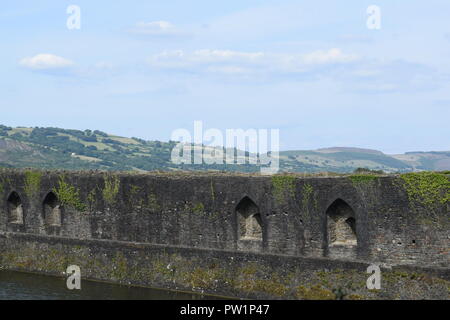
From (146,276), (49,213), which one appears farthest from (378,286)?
(49,213)

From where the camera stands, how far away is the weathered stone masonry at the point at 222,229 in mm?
23531

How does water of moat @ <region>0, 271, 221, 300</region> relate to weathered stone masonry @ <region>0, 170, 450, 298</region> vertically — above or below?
below

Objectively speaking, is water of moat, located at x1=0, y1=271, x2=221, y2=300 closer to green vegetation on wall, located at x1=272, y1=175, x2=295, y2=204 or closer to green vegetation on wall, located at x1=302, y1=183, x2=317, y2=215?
green vegetation on wall, located at x1=272, y1=175, x2=295, y2=204

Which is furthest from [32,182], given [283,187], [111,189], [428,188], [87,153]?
[87,153]

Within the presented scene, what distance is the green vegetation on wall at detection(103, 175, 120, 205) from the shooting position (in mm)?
31312

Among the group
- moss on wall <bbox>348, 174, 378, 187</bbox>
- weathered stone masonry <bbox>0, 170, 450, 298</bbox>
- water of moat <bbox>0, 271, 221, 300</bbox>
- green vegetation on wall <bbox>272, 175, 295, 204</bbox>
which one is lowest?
water of moat <bbox>0, 271, 221, 300</bbox>

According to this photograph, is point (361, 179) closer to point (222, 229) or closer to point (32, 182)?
point (222, 229)

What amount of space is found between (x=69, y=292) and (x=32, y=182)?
25.7 feet

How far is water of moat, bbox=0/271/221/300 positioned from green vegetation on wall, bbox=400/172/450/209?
7.87 meters

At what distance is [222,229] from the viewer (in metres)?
27.8

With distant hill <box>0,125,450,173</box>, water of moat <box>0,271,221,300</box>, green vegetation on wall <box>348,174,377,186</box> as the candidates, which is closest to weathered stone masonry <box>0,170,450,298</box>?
green vegetation on wall <box>348,174,377,186</box>

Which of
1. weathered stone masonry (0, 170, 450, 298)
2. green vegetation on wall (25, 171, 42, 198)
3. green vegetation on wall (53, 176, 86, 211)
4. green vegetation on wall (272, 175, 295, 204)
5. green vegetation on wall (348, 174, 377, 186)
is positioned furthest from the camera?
green vegetation on wall (25, 171, 42, 198)

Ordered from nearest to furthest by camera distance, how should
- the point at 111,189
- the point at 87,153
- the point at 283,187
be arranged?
the point at 283,187, the point at 111,189, the point at 87,153
